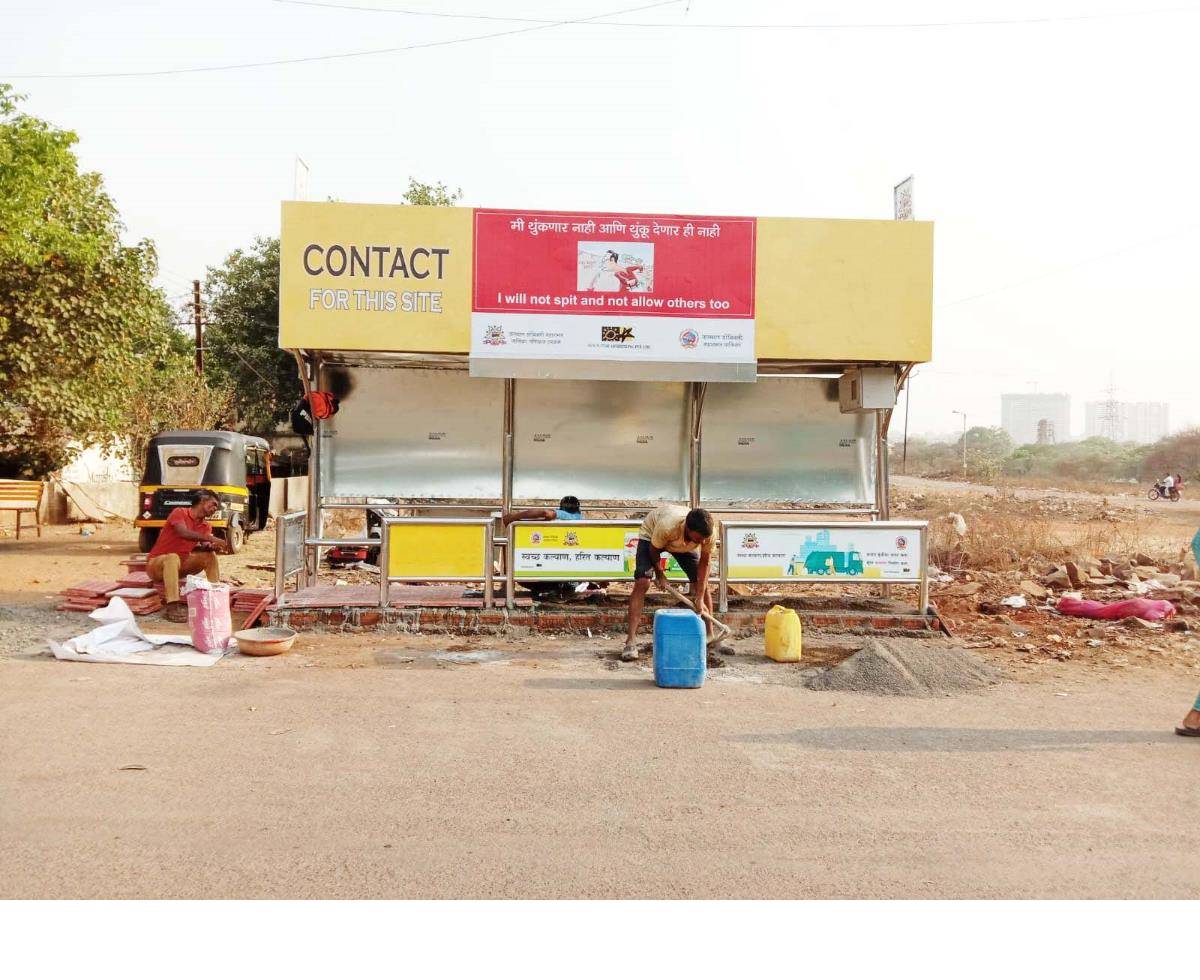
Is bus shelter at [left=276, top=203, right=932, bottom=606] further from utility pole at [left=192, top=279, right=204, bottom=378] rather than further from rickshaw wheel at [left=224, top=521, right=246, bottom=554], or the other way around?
utility pole at [left=192, top=279, right=204, bottom=378]

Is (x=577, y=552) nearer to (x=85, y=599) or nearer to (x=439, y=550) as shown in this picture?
(x=439, y=550)

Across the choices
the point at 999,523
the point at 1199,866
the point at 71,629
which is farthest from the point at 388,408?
the point at 999,523

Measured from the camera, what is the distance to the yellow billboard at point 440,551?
10477mm

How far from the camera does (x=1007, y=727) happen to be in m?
7.13

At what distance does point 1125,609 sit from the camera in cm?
1144

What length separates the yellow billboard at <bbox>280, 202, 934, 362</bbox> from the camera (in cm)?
A: 1093

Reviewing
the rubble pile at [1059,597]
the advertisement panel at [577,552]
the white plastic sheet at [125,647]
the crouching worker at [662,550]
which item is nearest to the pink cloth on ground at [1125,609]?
the rubble pile at [1059,597]

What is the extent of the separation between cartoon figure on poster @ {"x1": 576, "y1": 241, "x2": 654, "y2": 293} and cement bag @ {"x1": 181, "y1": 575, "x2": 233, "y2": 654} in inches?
198

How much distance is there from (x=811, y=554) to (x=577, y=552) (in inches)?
99.0

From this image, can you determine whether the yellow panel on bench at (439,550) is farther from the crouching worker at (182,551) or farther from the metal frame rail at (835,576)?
the metal frame rail at (835,576)

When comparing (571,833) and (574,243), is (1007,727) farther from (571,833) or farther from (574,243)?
(574,243)

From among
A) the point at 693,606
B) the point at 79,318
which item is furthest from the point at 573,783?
the point at 79,318

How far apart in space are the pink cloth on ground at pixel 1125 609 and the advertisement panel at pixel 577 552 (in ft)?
17.6

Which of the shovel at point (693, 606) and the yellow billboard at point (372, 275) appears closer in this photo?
the shovel at point (693, 606)
